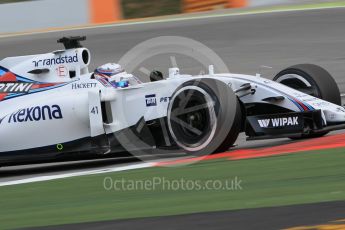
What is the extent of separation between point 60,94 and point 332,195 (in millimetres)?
4374

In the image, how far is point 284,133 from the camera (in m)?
8.40

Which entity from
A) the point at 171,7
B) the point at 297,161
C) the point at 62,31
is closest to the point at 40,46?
the point at 62,31

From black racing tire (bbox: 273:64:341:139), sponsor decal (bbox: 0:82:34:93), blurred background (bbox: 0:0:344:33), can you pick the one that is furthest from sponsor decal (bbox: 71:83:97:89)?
blurred background (bbox: 0:0:344:33)

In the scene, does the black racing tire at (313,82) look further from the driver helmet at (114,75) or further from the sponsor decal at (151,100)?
the driver helmet at (114,75)

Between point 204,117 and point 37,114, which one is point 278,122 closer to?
point 204,117

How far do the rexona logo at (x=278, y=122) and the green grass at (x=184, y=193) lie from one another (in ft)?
2.54

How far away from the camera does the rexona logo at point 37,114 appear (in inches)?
353

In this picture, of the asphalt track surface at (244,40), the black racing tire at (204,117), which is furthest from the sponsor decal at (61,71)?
the asphalt track surface at (244,40)

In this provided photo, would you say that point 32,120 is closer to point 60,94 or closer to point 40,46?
point 60,94

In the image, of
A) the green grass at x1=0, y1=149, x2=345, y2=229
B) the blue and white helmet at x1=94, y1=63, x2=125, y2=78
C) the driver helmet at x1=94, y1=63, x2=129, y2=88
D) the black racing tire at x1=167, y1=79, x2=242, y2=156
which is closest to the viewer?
the green grass at x1=0, y1=149, x2=345, y2=229

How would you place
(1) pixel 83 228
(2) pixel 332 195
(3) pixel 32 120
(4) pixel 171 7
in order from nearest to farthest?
1. (1) pixel 83 228
2. (2) pixel 332 195
3. (3) pixel 32 120
4. (4) pixel 171 7

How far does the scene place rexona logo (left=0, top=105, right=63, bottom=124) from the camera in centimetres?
896

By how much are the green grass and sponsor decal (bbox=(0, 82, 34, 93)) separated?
1829 mm

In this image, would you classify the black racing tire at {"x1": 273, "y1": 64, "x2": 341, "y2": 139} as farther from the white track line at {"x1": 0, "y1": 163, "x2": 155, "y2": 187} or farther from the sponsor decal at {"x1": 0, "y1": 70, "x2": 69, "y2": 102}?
the sponsor decal at {"x1": 0, "y1": 70, "x2": 69, "y2": 102}
